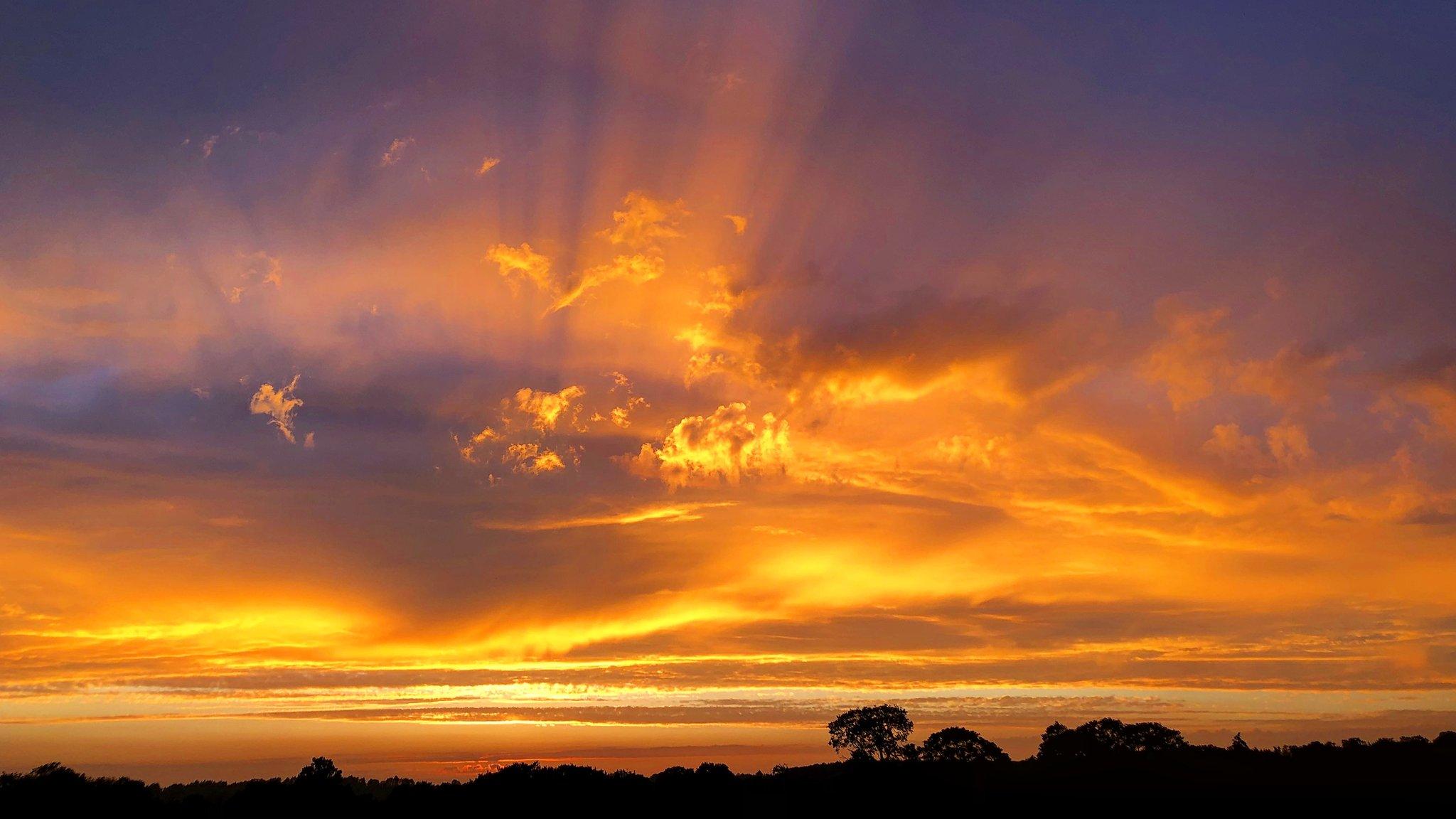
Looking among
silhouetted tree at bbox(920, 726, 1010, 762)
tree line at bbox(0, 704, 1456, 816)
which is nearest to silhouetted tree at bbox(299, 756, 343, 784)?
tree line at bbox(0, 704, 1456, 816)

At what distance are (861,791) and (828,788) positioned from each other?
8484mm

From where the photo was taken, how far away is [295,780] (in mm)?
111312

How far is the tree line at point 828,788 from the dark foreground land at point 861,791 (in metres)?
0.25

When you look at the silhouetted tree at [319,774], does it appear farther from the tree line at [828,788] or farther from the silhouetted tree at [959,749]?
the silhouetted tree at [959,749]

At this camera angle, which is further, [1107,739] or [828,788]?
[1107,739]

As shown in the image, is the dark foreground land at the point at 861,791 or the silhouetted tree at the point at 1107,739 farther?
the silhouetted tree at the point at 1107,739

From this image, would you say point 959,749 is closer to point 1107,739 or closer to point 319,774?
point 1107,739

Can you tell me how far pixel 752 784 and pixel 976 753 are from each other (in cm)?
5159

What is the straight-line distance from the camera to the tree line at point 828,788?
89.2 meters

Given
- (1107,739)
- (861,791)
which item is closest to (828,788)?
(861,791)

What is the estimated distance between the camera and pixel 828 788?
4363 inches

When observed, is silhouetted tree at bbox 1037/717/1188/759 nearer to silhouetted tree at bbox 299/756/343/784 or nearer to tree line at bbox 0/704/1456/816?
tree line at bbox 0/704/1456/816

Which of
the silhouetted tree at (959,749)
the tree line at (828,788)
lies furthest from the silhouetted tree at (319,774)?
the silhouetted tree at (959,749)

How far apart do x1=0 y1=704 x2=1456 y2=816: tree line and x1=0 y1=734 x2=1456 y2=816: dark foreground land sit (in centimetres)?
25
